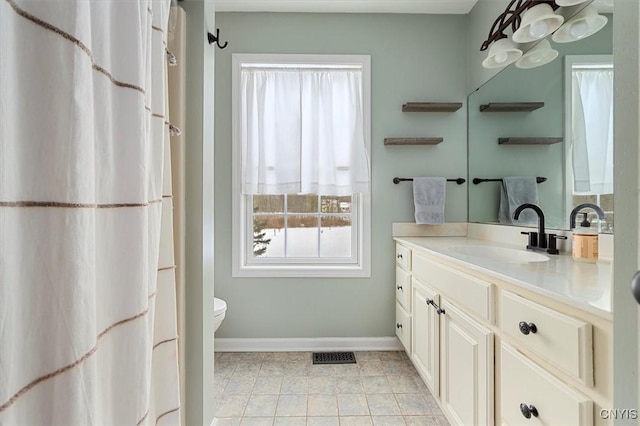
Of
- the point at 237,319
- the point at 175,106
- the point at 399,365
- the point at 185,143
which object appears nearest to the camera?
the point at 175,106

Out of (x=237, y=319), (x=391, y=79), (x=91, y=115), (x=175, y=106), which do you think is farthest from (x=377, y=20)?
(x=237, y=319)

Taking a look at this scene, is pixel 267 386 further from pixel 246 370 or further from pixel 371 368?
pixel 371 368

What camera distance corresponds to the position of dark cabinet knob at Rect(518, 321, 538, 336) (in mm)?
854

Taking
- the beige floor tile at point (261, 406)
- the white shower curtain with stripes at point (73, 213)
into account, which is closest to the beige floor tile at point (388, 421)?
the beige floor tile at point (261, 406)

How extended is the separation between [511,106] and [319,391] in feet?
→ 7.16

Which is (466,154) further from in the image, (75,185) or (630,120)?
(75,185)

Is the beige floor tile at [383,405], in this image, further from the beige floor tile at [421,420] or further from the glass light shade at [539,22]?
the glass light shade at [539,22]

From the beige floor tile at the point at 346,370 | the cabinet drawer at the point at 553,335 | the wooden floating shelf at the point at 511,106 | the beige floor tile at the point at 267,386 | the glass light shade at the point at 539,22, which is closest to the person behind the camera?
the cabinet drawer at the point at 553,335

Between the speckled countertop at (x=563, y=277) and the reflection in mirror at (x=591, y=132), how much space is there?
29 cm

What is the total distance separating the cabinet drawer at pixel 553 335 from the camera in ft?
2.30

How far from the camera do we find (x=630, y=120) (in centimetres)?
55

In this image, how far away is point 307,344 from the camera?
233cm

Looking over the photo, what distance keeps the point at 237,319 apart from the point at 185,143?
1.58 m

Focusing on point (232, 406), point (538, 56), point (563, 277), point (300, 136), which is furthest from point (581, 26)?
point (232, 406)
